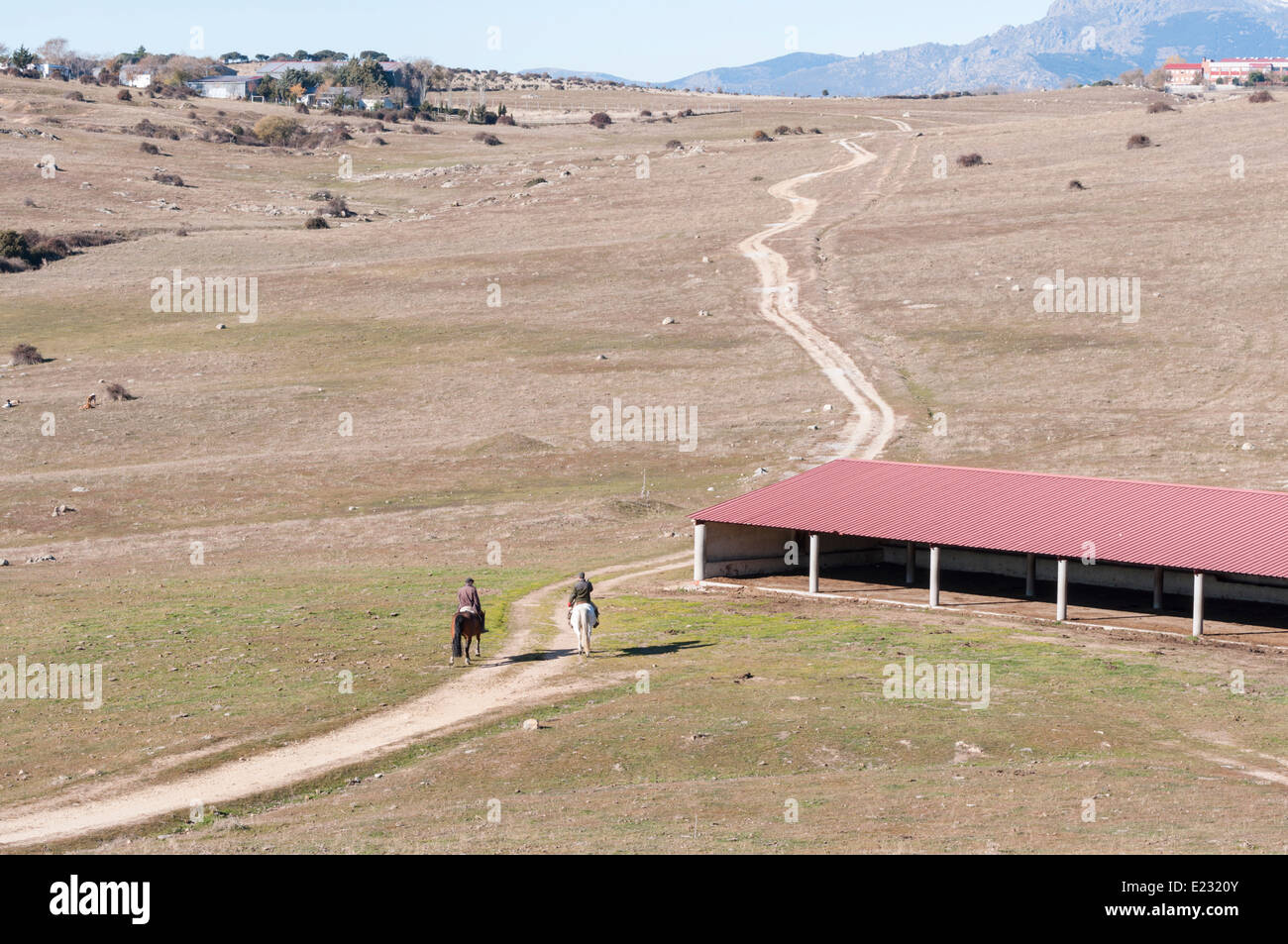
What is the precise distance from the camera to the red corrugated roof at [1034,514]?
41.8 meters

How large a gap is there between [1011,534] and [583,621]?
48.4 ft

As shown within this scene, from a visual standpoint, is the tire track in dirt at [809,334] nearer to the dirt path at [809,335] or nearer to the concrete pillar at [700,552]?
the dirt path at [809,335]

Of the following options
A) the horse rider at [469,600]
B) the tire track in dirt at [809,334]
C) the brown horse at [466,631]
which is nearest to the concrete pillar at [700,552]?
the brown horse at [466,631]

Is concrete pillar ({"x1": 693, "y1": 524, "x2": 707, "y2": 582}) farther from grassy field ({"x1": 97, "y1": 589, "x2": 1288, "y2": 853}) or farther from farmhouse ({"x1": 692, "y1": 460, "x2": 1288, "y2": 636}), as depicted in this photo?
grassy field ({"x1": 97, "y1": 589, "x2": 1288, "y2": 853})

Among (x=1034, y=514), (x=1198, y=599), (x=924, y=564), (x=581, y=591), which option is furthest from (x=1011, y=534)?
(x=581, y=591)

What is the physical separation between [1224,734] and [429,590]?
2373 cm

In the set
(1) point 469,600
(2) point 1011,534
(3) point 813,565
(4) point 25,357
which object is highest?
(4) point 25,357

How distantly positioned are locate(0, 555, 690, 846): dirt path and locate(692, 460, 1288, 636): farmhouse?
10057mm

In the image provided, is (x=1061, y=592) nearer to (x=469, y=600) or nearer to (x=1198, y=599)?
(x=1198, y=599)

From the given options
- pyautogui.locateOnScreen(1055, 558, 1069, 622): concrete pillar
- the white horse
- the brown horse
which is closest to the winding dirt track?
the brown horse

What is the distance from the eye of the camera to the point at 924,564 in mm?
50500

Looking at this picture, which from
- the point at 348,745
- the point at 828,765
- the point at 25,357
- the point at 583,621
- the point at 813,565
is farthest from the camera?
the point at 25,357
